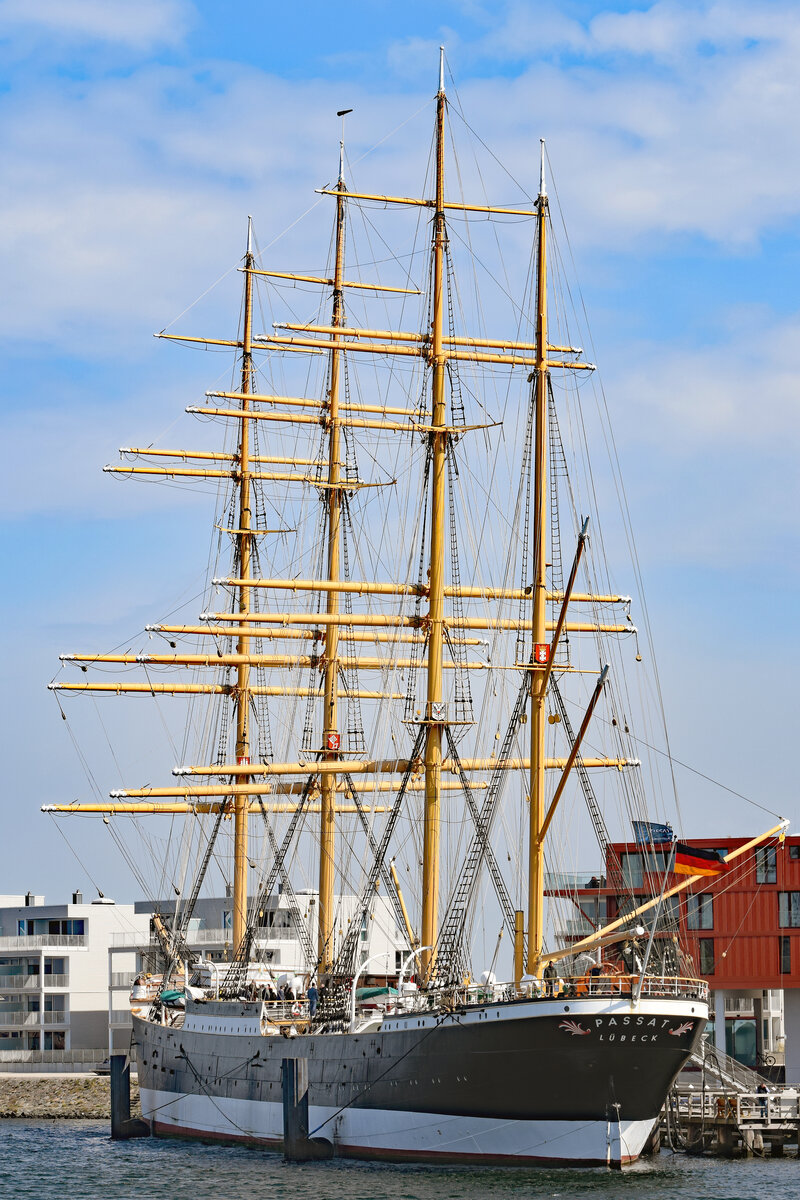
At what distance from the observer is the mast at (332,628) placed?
76812mm

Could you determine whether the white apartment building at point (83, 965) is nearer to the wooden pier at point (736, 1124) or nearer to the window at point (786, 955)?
the window at point (786, 955)

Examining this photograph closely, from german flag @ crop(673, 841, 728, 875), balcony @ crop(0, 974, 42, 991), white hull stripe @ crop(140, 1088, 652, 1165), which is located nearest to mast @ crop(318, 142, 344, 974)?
white hull stripe @ crop(140, 1088, 652, 1165)

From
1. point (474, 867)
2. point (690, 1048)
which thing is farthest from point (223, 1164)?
point (690, 1048)

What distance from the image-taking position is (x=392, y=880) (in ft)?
224

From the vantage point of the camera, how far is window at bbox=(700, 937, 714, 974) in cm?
7936

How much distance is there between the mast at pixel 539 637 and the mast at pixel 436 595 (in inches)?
Answer: 283

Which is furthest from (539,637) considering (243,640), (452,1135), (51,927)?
(51,927)

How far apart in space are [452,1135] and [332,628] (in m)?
31.0

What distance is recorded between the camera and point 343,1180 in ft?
168

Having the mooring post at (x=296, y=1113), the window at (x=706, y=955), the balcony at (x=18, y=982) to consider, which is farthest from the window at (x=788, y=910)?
the balcony at (x=18, y=982)

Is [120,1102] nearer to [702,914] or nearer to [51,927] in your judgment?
[702,914]

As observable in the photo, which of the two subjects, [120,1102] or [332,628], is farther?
[332,628]

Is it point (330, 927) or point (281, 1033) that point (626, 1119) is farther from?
point (330, 927)

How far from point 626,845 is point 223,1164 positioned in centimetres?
2961
